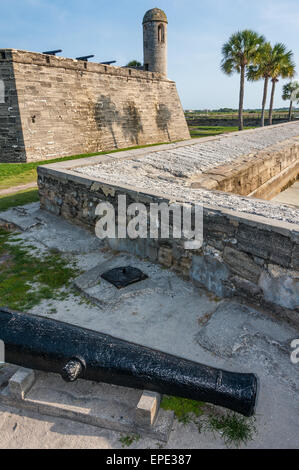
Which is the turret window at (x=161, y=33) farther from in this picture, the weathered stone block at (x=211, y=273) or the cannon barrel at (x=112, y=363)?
the cannon barrel at (x=112, y=363)

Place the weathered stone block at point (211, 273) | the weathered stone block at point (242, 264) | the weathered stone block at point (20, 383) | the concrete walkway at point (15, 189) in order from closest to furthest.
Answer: the weathered stone block at point (20, 383)
the weathered stone block at point (242, 264)
the weathered stone block at point (211, 273)
the concrete walkway at point (15, 189)

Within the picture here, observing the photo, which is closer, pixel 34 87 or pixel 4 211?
pixel 4 211

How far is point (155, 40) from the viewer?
22969mm

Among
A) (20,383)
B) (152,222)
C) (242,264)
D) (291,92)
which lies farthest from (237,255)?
(291,92)

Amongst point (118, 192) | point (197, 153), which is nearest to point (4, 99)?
point (197, 153)

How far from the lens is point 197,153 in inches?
299

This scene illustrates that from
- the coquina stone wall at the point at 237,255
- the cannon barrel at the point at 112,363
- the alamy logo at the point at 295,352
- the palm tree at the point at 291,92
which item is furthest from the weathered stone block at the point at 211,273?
the palm tree at the point at 291,92

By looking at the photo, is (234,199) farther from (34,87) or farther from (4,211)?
(34,87)

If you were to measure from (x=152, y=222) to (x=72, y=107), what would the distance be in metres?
14.0

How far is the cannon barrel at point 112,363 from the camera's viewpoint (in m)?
2.04

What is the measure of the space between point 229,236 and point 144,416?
1.98 m

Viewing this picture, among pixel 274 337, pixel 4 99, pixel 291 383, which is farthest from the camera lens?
pixel 4 99

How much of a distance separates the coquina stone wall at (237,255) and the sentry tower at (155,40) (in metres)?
22.3

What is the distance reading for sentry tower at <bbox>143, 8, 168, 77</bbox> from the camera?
22688 millimetres
